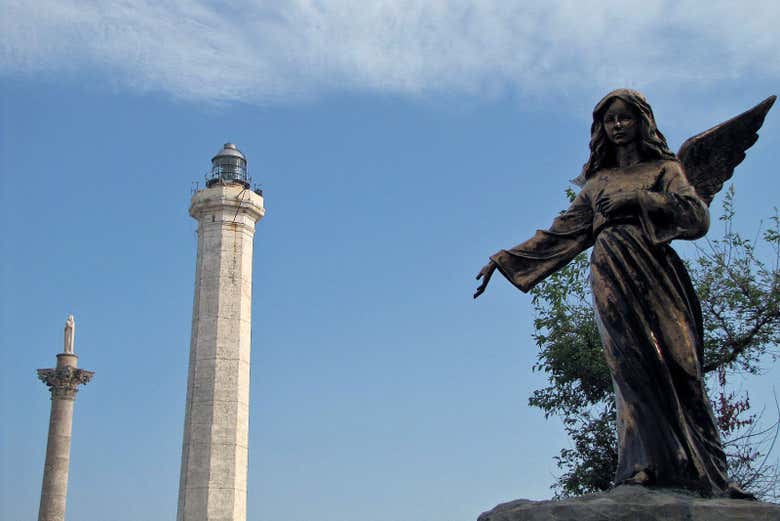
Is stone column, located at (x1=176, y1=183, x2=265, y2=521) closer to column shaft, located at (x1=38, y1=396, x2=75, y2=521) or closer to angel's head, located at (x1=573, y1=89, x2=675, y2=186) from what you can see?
column shaft, located at (x1=38, y1=396, x2=75, y2=521)

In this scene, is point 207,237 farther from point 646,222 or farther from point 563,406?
point 646,222

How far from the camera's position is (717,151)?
248 inches

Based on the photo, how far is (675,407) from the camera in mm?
5367

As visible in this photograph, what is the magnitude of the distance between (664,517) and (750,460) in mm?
13492

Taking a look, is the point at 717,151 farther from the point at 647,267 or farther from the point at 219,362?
the point at 219,362

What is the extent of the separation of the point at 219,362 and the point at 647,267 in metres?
41.2

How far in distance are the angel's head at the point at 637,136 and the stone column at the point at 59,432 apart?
114 feet

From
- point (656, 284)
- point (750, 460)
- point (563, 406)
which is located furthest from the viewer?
point (563, 406)

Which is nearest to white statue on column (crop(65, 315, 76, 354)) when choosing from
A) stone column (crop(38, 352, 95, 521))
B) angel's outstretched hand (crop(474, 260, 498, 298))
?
stone column (crop(38, 352, 95, 521))

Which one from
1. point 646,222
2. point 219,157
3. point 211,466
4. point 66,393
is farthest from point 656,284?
point 219,157

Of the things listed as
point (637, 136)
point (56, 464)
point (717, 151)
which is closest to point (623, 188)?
point (637, 136)

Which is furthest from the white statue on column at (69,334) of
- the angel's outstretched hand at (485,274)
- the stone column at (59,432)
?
the angel's outstretched hand at (485,274)

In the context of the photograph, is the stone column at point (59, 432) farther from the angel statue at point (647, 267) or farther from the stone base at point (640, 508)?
the stone base at point (640, 508)

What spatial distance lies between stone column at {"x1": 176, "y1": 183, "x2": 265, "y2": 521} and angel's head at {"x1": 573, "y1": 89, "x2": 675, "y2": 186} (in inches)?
1591
